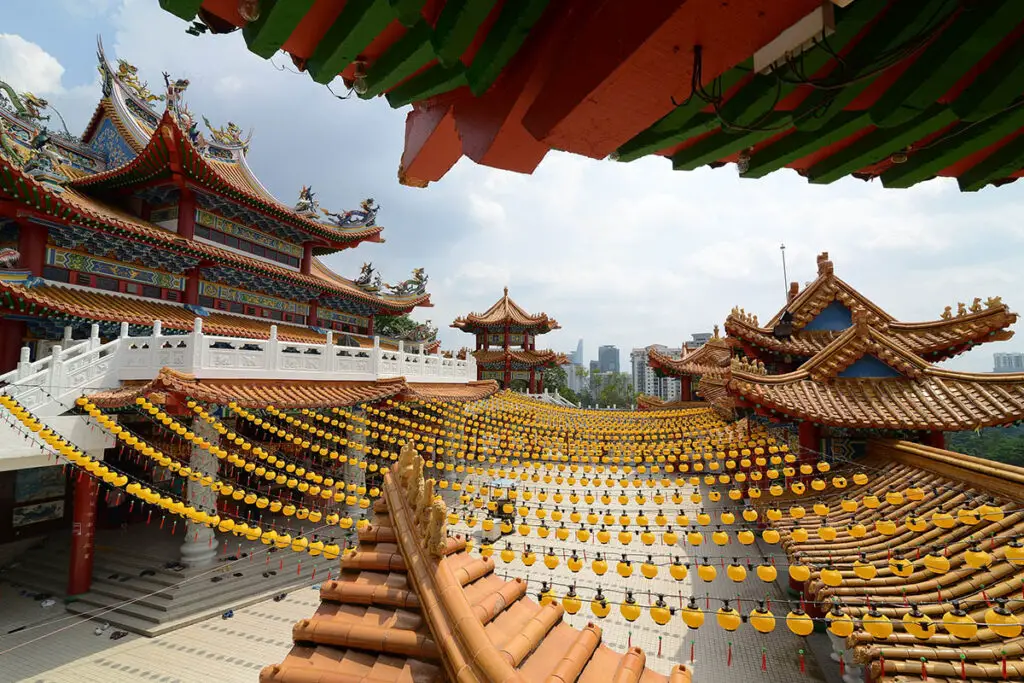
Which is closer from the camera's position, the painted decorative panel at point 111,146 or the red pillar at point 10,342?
the red pillar at point 10,342

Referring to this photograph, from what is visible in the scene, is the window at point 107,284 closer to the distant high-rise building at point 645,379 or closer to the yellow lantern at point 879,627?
the yellow lantern at point 879,627

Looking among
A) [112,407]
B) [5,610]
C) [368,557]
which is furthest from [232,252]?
[368,557]

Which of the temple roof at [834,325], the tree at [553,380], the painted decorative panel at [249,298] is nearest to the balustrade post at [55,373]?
the painted decorative panel at [249,298]

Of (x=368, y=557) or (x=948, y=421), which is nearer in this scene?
(x=368, y=557)

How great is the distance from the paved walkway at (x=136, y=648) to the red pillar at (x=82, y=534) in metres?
0.45

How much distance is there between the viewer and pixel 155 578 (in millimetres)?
8930

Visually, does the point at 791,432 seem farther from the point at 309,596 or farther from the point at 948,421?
the point at 309,596

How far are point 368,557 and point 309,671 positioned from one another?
0.78 m

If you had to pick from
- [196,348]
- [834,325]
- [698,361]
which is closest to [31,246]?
[196,348]

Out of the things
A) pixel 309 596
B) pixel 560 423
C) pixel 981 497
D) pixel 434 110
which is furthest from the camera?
pixel 560 423

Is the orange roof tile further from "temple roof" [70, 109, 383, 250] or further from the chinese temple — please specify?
"temple roof" [70, 109, 383, 250]

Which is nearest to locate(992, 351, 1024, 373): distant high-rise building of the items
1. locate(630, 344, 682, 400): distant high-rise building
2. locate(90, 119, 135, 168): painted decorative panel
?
locate(630, 344, 682, 400): distant high-rise building

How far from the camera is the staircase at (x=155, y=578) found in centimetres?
818

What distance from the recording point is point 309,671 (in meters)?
2.44
